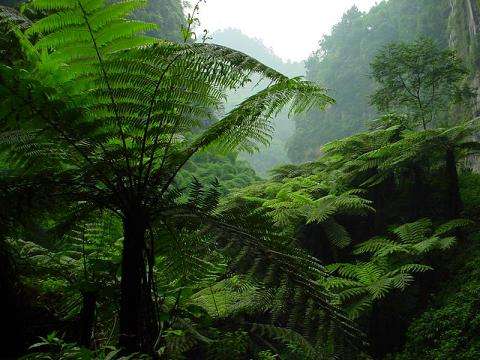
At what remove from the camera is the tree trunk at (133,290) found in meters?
1.56

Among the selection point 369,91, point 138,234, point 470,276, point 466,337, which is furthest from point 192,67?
point 369,91

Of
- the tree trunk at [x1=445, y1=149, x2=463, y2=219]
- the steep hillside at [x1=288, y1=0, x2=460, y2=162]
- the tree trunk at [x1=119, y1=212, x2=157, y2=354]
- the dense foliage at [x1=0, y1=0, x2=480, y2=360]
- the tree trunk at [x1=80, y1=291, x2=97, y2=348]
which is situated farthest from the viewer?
the steep hillside at [x1=288, y1=0, x2=460, y2=162]

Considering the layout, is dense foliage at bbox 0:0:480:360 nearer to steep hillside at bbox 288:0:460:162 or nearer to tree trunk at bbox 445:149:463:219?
tree trunk at bbox 445:149:463:219

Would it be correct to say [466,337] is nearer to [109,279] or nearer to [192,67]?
[109,279]

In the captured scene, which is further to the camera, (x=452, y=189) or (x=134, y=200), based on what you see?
(x=452, y=189)

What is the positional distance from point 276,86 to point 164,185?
2.16ft

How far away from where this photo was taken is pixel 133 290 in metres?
1.59

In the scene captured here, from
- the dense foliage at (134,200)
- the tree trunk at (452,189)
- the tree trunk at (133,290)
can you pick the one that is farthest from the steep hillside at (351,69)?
the tree trunk at (133,290)

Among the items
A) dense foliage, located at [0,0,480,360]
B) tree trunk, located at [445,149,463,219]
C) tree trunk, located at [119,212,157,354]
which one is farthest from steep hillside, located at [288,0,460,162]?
tree trunk, located at [119,212,157,354]

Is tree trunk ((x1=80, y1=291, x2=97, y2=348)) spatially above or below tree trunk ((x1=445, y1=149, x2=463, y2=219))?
below

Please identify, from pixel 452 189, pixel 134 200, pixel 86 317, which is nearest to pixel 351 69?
pixel 452 189

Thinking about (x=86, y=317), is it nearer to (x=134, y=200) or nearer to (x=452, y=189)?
(x=134, y=200)

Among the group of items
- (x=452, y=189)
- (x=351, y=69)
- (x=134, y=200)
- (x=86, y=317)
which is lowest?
(x=86, y=317)

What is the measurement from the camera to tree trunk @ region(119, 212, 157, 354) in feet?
5.11
